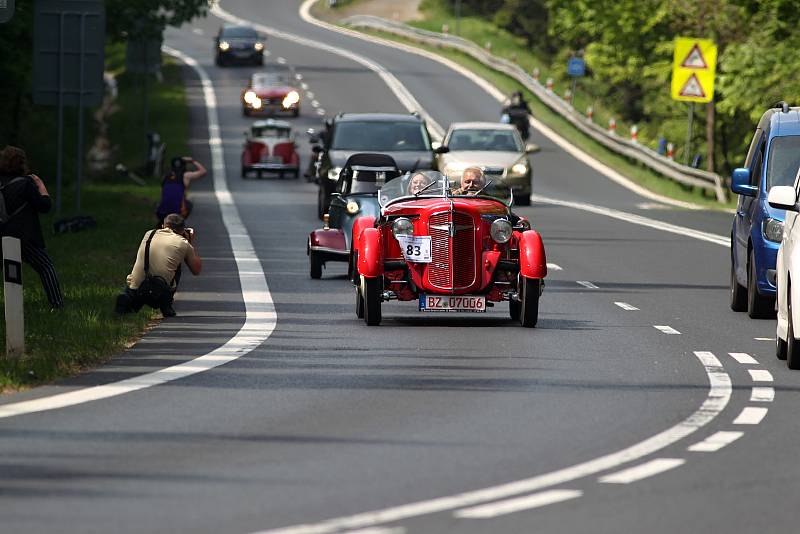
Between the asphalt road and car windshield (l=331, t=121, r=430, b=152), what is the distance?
39.4 feet

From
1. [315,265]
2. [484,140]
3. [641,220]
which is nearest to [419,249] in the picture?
[315,265]

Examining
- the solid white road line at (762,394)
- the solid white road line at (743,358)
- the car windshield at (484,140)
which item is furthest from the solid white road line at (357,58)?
the solid white road line at (762,394)

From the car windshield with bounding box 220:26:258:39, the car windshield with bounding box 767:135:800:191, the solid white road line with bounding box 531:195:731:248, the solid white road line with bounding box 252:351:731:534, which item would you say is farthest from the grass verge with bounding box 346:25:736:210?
the solid white road line with bounding box 252:351:731:534

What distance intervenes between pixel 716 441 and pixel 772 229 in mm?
8173

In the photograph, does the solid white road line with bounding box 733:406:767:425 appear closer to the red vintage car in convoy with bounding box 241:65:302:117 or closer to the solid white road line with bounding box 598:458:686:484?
the solid white road line with bounding box 598:458:686:484

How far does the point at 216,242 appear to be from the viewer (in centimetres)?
3038

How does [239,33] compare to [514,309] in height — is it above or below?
above

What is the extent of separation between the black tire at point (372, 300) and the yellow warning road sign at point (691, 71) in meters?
28.9

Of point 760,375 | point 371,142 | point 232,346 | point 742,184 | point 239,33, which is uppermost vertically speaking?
point 239,33

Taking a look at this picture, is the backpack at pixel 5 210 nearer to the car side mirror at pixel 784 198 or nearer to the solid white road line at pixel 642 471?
the car side mirror at pixel 784 198

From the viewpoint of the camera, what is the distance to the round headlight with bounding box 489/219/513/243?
1878 centimetres

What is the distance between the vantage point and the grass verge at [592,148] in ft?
160

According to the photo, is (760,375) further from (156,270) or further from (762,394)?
(156,270)

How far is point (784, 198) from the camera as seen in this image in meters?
16.0
